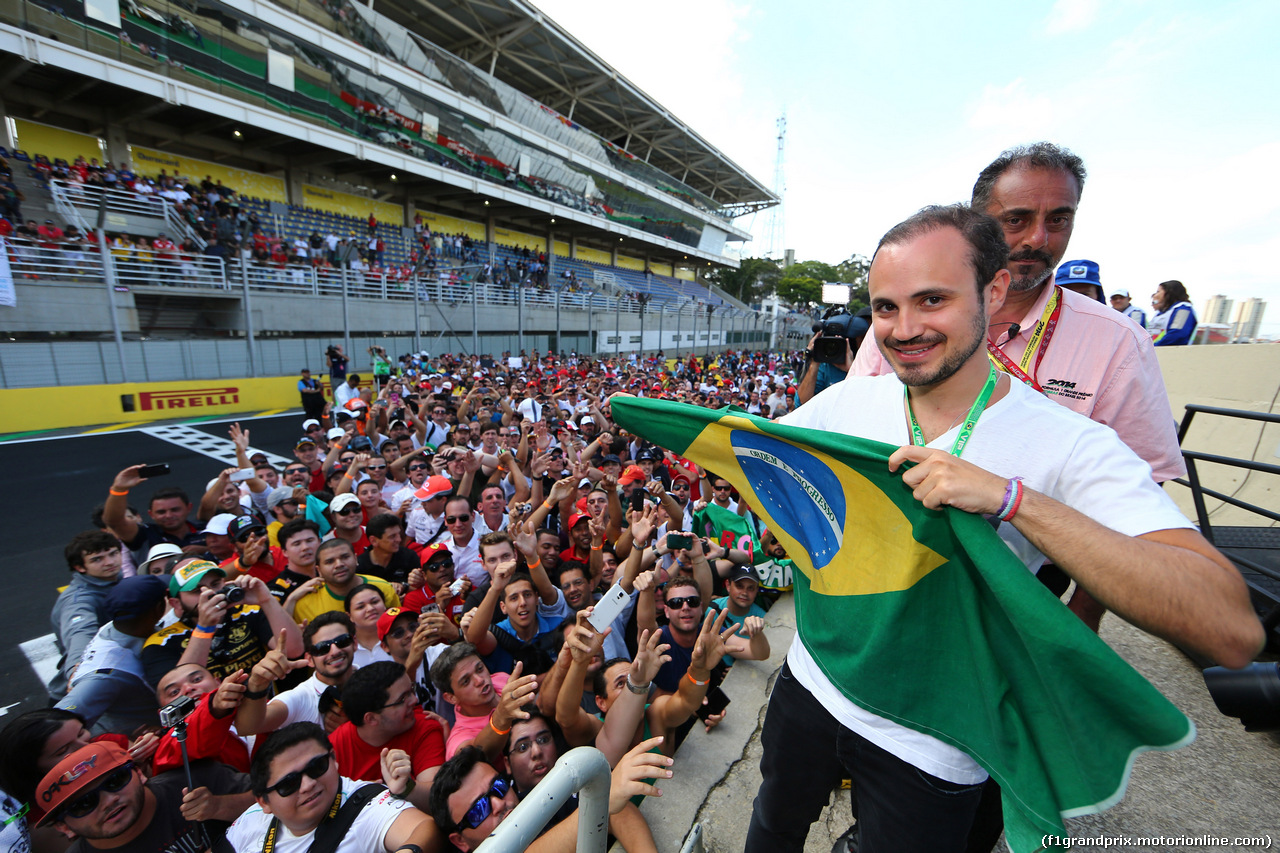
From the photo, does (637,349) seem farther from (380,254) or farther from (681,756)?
(681,756)

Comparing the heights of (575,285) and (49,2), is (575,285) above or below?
below

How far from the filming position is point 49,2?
13875mm

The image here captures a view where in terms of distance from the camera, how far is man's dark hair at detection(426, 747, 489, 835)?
86.0 inches

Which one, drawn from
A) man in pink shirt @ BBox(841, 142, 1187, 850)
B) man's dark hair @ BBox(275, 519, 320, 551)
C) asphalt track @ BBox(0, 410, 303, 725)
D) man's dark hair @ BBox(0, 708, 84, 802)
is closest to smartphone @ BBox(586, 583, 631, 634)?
man in pink shirt @ BBox(841, 142, 1187, 850)

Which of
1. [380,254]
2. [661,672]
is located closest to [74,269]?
[380,254]

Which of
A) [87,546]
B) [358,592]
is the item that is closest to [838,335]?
[358,592]

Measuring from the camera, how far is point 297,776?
2.20m

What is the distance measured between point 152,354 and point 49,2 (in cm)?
1043

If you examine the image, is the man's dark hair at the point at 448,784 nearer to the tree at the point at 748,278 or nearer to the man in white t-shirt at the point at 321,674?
the man in white t-shirt at the point at 321,674

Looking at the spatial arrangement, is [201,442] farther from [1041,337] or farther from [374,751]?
[1041,337]

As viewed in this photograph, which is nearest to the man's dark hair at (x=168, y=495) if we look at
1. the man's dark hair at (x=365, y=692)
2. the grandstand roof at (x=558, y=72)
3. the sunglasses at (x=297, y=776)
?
the man's dark hair at (x=365, y=692)

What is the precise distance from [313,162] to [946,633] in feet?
95.5

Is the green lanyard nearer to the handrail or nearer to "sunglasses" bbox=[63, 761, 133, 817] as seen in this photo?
the handrail

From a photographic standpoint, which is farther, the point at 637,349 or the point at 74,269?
the point at 637,349
